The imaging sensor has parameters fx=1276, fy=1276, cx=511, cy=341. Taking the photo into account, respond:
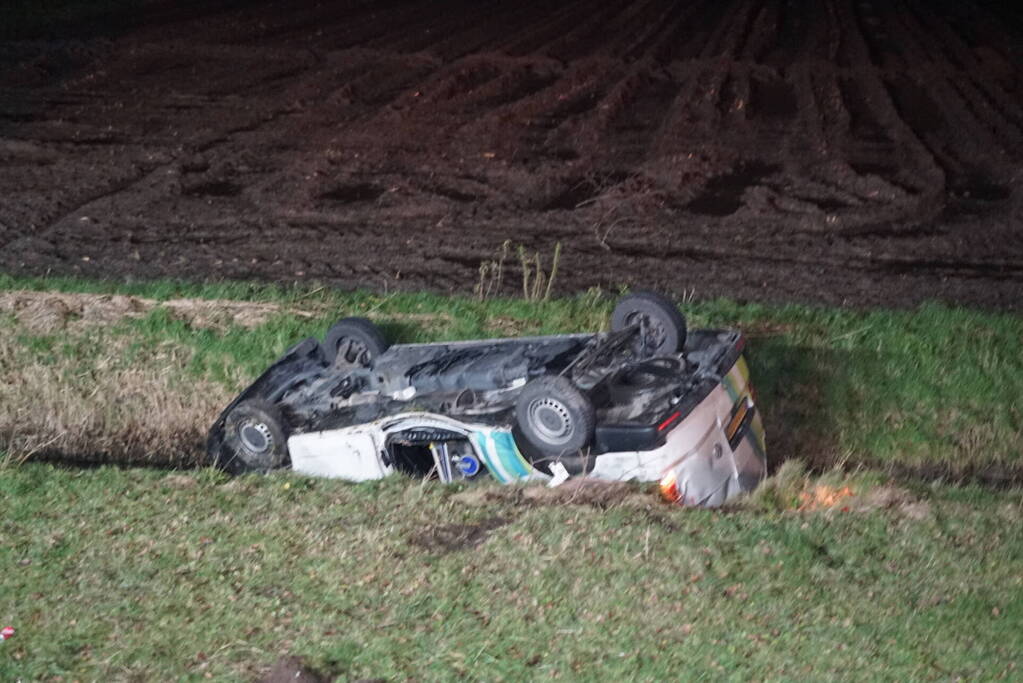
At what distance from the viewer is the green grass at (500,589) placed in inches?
222

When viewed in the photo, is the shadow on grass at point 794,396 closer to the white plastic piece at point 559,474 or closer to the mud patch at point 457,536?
the white plastic piece at point 559,474

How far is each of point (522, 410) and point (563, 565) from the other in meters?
1.20

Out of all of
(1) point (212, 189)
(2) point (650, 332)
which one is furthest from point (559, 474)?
(1) point (212, 189)

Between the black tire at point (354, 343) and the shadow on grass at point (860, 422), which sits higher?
the black tire at point (354, 343)

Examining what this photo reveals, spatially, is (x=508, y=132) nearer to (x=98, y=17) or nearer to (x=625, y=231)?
(x=625, y=231)

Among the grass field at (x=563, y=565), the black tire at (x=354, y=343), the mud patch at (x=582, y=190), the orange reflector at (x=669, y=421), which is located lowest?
the grass field at (x=563, y=565)

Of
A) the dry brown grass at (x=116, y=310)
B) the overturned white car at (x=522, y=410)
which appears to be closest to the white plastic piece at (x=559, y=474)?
the overturned white car at (x=522, y=410)

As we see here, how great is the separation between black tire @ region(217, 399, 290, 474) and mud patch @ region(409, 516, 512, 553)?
174 cm

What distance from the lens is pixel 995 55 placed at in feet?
78.1

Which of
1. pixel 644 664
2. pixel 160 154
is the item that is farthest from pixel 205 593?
pixel 160 154

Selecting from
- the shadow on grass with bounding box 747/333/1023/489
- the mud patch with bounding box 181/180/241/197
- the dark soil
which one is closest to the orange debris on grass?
the shadow on grass with bounding box 747/333/1023/489

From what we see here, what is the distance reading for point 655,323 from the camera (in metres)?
8.38

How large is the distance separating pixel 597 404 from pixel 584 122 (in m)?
11.4

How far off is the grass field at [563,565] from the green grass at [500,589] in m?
0.01
